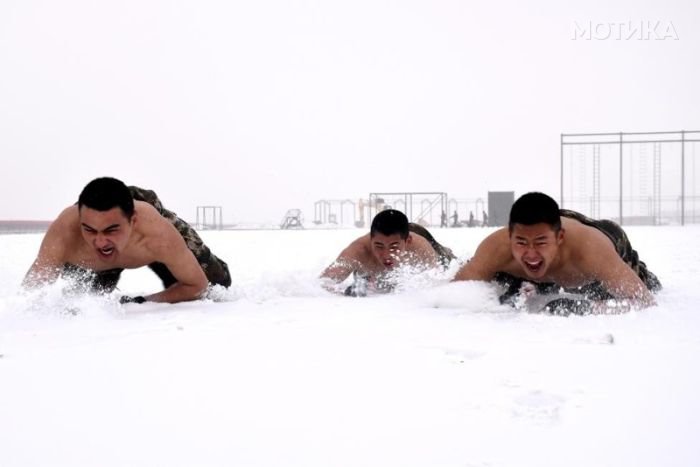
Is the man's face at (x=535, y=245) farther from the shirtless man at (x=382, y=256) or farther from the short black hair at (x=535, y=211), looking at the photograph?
the shirtless man at (x=382, y=256)

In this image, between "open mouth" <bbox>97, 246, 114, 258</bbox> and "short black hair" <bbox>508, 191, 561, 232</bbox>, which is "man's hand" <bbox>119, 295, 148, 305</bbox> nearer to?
"open mouth" <bbox>97, 246, 114, 258</bbox>

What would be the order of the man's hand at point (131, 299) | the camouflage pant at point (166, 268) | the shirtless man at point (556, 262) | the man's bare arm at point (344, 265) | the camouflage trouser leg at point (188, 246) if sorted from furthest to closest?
1. the man's bare arm at point (344, 265)
2. the camouflage trouser leg at point (188, 246)
3. the camouflage pant at point (166, 268)
4. the man's hand at point (131, 299)
5. the shirtless man at point (556, 262)

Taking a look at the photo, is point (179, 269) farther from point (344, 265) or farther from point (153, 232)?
point (344, 265)

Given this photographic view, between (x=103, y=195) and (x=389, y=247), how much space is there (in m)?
1.95

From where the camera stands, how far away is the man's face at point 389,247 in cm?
456

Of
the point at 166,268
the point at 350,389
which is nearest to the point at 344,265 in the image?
the point at 166,268

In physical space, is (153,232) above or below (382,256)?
above

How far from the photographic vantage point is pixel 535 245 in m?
3.21

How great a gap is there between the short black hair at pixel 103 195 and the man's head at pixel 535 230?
191 centimetres

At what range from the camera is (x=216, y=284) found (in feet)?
15.0

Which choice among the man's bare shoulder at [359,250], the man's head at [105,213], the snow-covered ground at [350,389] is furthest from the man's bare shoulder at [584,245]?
the man's head at [105,213]

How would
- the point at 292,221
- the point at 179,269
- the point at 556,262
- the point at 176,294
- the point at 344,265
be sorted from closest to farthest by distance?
the point at 556,262, the point at 179,269, the point at 176,294, the point at 344,265, the point at 292,221

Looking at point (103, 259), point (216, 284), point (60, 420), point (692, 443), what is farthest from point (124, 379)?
point (216, 284)

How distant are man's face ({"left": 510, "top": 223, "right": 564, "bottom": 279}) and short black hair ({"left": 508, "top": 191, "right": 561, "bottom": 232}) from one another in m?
0.02
